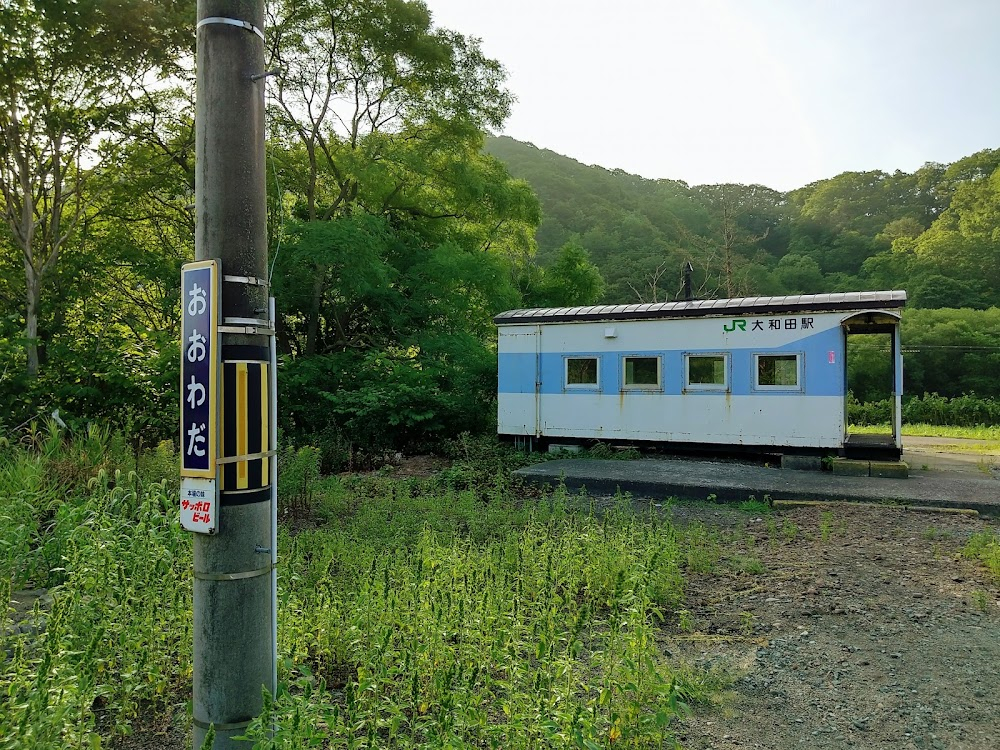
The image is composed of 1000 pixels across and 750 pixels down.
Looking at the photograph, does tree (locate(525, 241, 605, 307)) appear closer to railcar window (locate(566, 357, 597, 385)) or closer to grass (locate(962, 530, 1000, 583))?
railcar window (locate(566, 357, 597, 385))

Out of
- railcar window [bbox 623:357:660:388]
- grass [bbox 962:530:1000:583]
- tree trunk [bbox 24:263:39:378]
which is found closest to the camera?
grass [bbox 962:530:1000:583]

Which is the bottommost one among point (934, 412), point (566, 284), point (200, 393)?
point (934, 412)

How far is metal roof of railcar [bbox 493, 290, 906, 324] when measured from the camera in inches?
380

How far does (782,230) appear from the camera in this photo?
125 feet

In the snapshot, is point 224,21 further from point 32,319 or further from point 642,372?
point 32,319

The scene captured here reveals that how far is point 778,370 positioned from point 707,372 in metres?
1.03

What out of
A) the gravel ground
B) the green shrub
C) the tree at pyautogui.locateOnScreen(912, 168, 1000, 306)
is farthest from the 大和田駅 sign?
the tree at pyautogui.locateOnScreen(912, 168, 1000, 306)

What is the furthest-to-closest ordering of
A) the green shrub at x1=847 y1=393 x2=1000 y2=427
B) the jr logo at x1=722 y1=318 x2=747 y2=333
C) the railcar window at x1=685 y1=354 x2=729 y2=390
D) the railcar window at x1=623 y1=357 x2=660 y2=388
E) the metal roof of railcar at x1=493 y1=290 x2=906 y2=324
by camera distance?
the green shrub at x1=847 y1=393 x2=1000 y2=427
the railcar window at x1=623 y1=357 x2=660 y2=388
the railcar window at x1=685 y1=354 x2=729 y2=390
the jr logo at x1=722 y1=318 x2=747 y2=333
the metal roof of railcar at x1=493 y1=290 x2=906 y2=324

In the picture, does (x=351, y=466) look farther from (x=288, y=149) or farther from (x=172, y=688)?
(x=288, y=149)

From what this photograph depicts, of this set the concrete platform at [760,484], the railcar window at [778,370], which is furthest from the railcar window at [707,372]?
the concrete platform at [760,484]

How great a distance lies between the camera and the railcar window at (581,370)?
11.6 m

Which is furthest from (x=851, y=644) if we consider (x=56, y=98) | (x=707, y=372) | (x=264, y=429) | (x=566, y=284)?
(x=566, y=284)

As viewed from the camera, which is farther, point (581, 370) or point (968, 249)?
point (968, 249)

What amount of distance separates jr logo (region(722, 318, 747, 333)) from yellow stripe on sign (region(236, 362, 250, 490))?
957 cm
